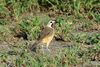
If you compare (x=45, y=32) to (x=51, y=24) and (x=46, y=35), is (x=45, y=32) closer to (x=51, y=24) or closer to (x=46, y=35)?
(x=46, y=35)

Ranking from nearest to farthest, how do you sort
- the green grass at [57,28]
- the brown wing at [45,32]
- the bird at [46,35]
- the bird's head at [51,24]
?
the green grass at [57,28], the bird at [46,35], the brown wing at [45,32], the bird's head at [51,24]

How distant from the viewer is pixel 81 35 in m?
10.0

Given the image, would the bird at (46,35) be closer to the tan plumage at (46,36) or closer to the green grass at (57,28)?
the tan plumage at (46,36)

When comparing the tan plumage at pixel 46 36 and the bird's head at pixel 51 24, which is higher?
the bird's head at pixel 51 24

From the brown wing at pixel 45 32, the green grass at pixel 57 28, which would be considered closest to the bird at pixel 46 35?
the brown wing at pixel 45 32

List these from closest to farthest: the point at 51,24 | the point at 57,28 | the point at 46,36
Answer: the point at 46,36
the point at 51,24
the point at 57,28

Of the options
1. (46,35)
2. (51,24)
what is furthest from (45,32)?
(51,24)

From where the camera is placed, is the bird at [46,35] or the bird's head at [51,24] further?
the bird's head at [51,24]

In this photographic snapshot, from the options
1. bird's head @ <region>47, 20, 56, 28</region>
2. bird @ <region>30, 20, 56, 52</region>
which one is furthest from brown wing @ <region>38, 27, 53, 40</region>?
bird's head @ <region>47, 20, 56, 28</region>

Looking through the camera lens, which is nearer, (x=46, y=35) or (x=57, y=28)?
(x=46, y=35)

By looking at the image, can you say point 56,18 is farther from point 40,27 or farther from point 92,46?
point 92,46

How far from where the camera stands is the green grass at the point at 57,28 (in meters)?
8.33

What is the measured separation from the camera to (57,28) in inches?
402

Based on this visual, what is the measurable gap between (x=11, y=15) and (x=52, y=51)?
201 centimetres
